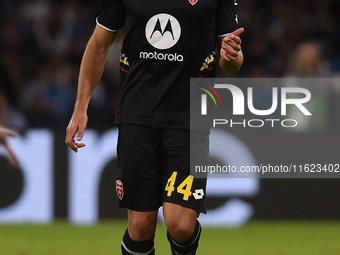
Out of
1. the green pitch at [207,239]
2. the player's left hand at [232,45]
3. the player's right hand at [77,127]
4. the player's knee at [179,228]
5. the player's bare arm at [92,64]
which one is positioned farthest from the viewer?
the green pitch at [207,239]

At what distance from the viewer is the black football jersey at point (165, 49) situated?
12.8 ft

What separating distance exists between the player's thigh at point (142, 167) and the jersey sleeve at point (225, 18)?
0.79 m

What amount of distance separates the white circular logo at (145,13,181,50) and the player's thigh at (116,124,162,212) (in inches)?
21.4

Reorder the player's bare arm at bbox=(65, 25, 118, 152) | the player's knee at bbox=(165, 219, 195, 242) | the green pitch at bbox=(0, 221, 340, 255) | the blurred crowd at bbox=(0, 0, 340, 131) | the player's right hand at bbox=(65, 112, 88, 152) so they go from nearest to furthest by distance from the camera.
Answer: the player's knee at bbox=(165, 219, 195, 242)
the player's right hand at bbox=(65, 112, 88, 152)
the player's bare arm at bbox=(65, 25, 118, 152)
the green pitch at bbox=(0, 221, 340, 255)
the blurred crowd at bbox=(0, 0, 340, 131)

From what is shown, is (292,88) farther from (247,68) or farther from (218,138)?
(247,68)

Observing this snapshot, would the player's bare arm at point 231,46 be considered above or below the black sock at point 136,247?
above

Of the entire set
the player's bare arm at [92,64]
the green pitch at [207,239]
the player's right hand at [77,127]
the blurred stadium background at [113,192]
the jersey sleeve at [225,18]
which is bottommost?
the green pitch at [207,239]

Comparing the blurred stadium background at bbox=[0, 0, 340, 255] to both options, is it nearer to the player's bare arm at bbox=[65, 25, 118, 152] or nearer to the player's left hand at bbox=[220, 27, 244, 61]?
the player's bare arm at bbox=[65, 25, 118, 152]

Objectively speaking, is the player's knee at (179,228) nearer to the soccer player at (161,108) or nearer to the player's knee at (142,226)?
the soccer player at (161,108)

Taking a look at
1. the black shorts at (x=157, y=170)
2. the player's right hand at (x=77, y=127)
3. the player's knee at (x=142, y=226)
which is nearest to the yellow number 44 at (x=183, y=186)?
the black shorts at (x=157, y=170)

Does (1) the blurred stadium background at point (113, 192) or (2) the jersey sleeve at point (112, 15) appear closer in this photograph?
(2) the jersey sleeve at point (112, 15)

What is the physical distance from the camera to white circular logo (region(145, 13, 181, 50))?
391 cm

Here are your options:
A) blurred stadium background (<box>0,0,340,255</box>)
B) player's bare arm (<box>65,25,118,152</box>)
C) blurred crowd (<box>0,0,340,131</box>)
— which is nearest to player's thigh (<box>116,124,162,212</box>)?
player's bare arm (<box>65,25,118,152</box>)

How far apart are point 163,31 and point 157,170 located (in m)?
0.88
